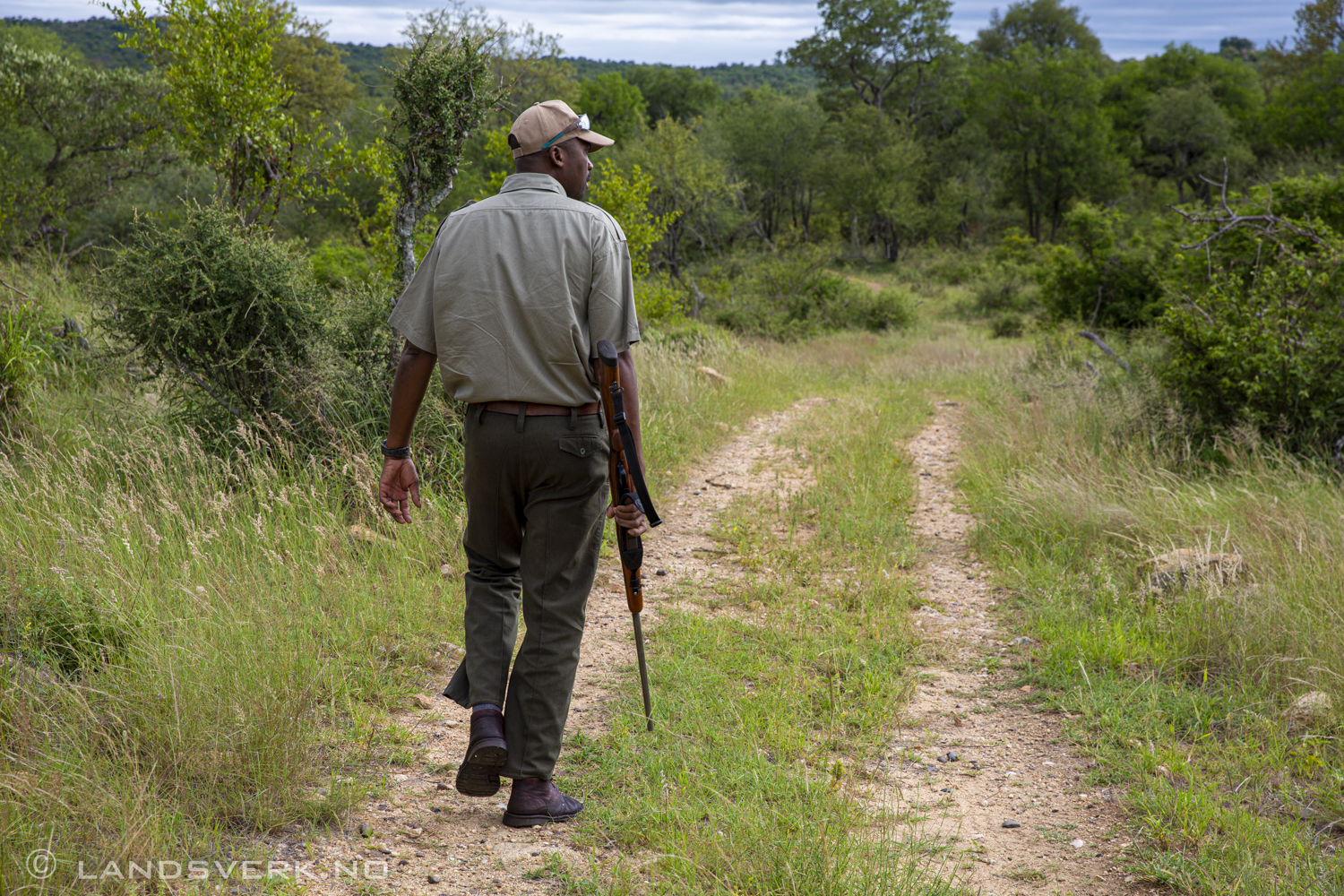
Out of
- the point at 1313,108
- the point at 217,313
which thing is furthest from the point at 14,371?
the point at 1313,108

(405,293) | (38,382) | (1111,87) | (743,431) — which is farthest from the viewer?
(1111,87)

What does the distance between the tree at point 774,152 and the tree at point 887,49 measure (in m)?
9.42

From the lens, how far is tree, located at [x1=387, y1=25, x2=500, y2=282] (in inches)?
227

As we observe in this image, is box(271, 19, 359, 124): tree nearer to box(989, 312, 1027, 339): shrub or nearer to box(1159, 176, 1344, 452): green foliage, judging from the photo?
box(989, 312, 1027, 339): shrub

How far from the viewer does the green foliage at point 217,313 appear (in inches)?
226

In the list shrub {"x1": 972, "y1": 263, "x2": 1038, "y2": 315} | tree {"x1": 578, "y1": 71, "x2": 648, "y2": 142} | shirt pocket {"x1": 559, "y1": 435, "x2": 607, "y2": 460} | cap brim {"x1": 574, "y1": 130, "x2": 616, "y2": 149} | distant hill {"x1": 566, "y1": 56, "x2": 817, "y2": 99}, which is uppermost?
distant hill {"x1": 566, "y1": 56, "x2": 817, "y2": 99}

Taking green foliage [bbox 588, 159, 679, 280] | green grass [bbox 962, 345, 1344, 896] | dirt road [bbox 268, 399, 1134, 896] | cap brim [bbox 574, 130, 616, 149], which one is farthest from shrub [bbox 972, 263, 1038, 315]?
cap brim [bbox 574, 130, 616, 149]

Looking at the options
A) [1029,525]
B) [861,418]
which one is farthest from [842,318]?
[1029,525]

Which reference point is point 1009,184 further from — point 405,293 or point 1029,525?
point 405,293

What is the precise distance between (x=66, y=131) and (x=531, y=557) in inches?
703

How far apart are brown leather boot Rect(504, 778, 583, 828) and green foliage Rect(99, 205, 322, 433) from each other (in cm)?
394

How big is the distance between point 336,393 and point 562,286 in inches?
155

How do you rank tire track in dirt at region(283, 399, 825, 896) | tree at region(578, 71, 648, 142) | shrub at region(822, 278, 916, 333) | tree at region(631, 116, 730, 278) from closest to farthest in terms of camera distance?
tire track in dirt at region(283, 399, 825, 896) < shrub at region(822, 278, 916, 333) < tree at region(631, 116, 730, 278) < tree at region(578, 71, 648, 142)

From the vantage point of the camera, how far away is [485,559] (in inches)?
110
